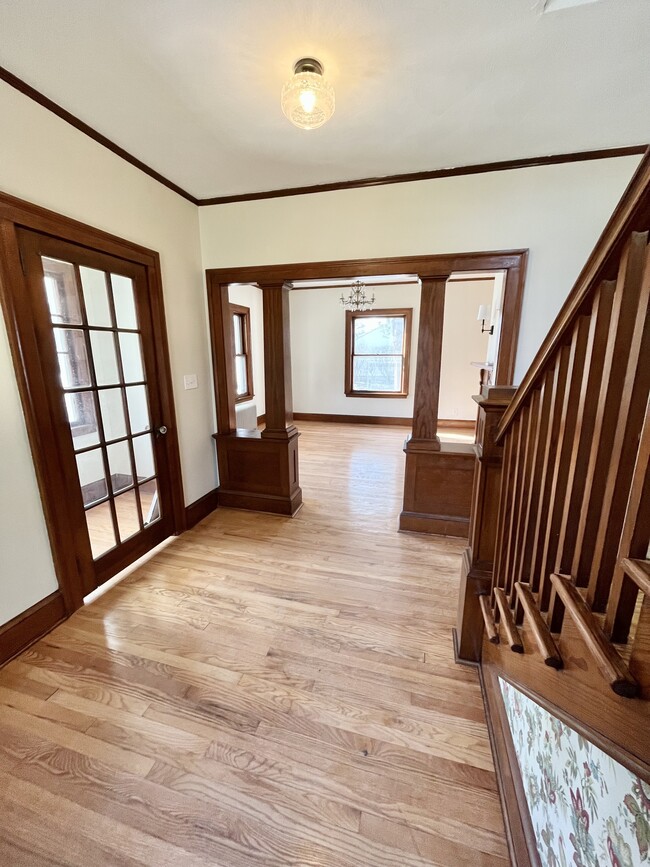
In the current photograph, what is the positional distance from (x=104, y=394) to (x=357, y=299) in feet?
14.4

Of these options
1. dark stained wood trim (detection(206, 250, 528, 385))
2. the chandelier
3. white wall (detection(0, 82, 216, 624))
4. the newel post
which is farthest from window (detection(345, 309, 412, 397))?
the newel post

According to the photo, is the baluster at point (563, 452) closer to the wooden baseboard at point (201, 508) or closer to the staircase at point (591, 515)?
the staircase at point (591, 515)

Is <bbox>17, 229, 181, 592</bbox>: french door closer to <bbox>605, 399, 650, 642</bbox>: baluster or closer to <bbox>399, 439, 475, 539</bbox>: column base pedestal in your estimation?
<bbox>399, 439, 475, 539</bbox>: column base pedestal

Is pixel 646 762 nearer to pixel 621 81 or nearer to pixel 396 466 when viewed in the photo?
pixel 621 81

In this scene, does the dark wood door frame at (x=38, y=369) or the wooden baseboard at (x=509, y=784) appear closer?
the wooden baseboard at (x=509, y=784)

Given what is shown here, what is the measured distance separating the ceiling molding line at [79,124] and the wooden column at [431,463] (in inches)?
79.6

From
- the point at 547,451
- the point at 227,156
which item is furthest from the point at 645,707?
the point at 227,156

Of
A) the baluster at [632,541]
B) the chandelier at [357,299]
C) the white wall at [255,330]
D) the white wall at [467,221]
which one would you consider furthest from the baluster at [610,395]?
the white wall at [255,330]

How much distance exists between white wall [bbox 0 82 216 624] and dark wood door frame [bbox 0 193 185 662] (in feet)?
0.12

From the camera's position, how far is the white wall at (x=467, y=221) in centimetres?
224

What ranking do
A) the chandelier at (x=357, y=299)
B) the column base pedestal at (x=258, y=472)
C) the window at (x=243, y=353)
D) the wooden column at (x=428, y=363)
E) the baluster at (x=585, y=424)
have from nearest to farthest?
the baluster at (x=585, y=424)
the wooden column at (x=428, y=363)
the column base pedestal at (x=258, y=472)
the chandelier at (x=357, y=299)
the window at (x=243, y=353)

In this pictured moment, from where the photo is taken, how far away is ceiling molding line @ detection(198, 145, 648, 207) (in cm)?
216

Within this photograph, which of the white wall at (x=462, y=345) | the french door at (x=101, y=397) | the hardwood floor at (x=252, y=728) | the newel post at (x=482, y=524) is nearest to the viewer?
the hardwood floor at (x=252, y=728)

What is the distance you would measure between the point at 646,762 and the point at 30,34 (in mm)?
2754
